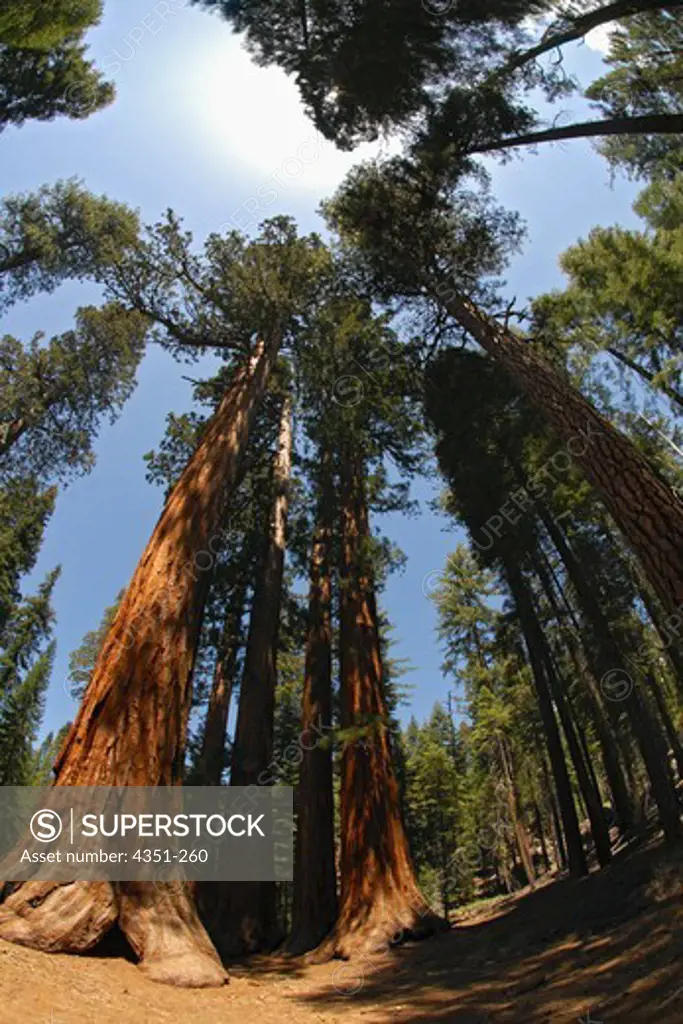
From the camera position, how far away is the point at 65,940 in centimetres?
330

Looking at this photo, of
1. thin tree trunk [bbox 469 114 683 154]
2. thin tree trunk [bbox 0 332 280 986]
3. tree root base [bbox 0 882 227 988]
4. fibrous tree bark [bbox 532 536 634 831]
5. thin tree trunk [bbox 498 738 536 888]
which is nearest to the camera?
tree root base [bbox 0 882 227 988]

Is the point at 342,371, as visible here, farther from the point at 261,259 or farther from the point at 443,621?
the point at 443,621

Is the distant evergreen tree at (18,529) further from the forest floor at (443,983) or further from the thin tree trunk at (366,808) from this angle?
the forest floor at (443,983)

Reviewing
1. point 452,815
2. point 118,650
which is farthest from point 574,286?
point 452,815

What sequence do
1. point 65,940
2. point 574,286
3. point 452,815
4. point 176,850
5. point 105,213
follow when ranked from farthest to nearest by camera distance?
point 452,815 < point 105,213 < point 574,286 < point 176,850 < point 65,940

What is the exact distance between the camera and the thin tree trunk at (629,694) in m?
8.94

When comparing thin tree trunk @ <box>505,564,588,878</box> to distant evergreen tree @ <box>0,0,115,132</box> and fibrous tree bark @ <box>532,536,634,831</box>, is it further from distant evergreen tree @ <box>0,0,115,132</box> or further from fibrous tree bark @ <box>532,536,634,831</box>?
distant evergreen tree @ <box>0,0,115,132</box>

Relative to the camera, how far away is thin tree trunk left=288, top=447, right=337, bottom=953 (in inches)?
306

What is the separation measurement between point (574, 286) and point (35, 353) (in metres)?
14.9

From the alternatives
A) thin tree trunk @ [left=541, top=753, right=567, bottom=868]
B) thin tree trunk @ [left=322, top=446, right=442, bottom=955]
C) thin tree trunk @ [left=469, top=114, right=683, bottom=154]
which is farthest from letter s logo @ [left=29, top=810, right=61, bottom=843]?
thin tree trunk @ [left=541, top=753, right=567, bottom=868]

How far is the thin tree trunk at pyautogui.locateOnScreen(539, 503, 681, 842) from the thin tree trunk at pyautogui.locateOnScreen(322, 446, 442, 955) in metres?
4.04

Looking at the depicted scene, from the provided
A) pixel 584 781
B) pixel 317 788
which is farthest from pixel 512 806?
pixel 317 788

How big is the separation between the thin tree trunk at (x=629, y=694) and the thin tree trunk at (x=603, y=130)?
650 centimetres

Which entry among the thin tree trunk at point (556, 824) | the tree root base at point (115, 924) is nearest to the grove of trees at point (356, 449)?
the tree root base at point (115, 924)
